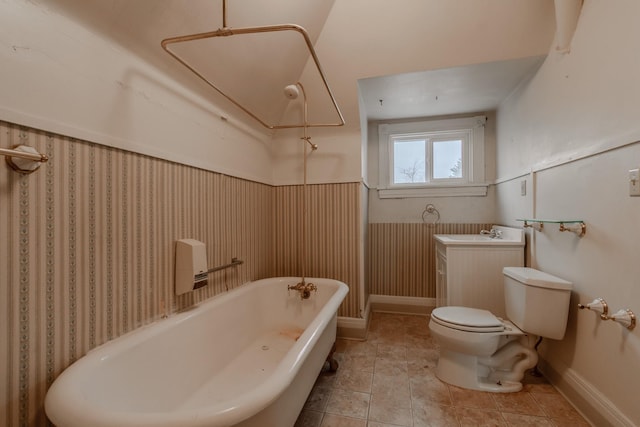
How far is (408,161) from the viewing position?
124 inches

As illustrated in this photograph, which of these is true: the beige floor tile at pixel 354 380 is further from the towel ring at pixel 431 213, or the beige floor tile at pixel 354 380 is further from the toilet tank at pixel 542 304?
the towel ring at pixel 431 213

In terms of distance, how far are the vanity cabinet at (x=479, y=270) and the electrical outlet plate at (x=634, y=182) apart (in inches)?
40.9

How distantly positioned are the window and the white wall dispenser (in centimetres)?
217

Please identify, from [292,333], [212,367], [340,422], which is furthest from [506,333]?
[212,367]

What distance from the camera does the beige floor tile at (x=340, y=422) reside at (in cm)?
138

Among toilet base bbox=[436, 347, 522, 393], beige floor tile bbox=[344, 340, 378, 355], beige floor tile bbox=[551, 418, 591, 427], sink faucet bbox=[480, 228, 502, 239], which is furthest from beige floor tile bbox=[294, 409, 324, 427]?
sink faucet bbox=[480, 228, 502, 239]

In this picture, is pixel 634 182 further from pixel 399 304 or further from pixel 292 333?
pixel 399 304

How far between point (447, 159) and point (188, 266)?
2.82 metres

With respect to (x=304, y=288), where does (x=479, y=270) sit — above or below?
above

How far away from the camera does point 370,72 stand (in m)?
2.12

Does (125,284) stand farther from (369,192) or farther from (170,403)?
(369,192)

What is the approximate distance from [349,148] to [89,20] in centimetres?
180

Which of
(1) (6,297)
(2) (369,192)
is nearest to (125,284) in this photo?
(1) (6,297)

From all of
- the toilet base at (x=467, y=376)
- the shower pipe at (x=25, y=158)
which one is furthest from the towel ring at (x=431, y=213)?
the shower pipe at (x=25, y=158)
